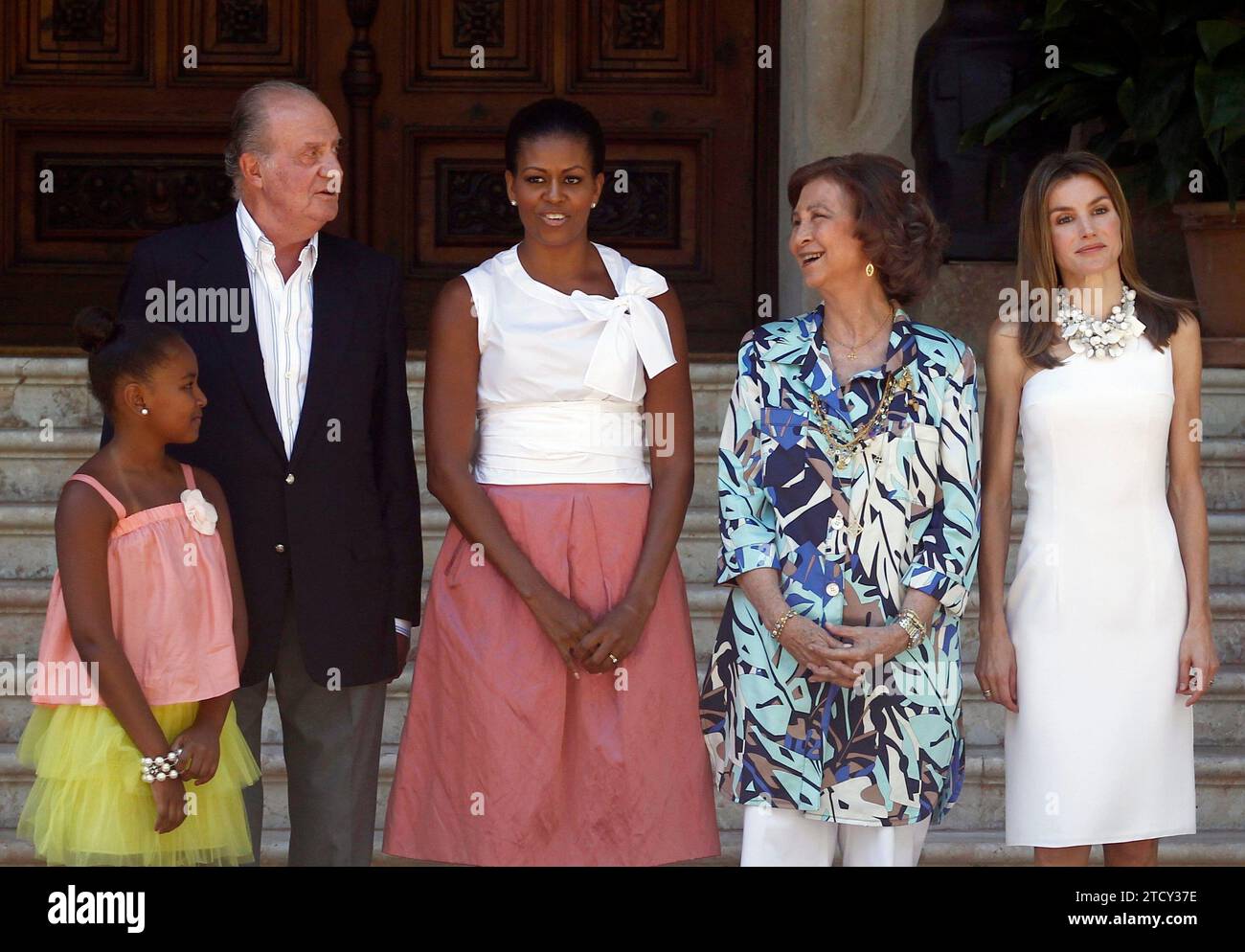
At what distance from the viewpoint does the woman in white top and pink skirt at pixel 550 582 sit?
11.4ft

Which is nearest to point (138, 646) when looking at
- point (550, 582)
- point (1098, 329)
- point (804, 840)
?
point (550, 582)

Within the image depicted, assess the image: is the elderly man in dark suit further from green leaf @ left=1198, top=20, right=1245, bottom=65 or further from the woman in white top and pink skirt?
green leaf @ left=1198, top=20, right=1245, bottom=65

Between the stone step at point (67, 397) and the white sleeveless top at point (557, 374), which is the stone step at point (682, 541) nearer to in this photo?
the stone step at point (67, 397)

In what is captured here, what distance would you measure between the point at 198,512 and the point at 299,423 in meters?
0.28

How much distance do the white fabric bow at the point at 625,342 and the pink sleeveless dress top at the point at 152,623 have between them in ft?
2.76

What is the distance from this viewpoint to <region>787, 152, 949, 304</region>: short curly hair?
351 centimetres

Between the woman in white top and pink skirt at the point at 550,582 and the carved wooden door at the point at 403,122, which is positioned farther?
the carved wooden door at the point at 403,122

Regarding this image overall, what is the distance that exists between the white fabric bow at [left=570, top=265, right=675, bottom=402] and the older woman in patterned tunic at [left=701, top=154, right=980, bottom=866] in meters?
0.19

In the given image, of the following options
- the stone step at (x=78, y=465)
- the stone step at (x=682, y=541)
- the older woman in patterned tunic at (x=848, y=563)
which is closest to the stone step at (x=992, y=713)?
the stone step at (x=682, y=541)

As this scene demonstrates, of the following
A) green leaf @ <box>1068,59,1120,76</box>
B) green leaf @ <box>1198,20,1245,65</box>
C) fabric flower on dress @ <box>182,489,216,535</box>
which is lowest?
fabric flower on dress @ <box>182,489,216,535</box>

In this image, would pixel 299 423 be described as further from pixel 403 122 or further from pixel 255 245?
pixel 403 122

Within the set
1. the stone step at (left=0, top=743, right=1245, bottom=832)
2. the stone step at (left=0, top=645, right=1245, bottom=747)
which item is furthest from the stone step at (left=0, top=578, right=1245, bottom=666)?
the stone step at (left=0, top=743, right=1245, bottom=832)

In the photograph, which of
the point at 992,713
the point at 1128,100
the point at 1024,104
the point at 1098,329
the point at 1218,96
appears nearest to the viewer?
the point at 1098,329

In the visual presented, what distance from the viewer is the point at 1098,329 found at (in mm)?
3629
